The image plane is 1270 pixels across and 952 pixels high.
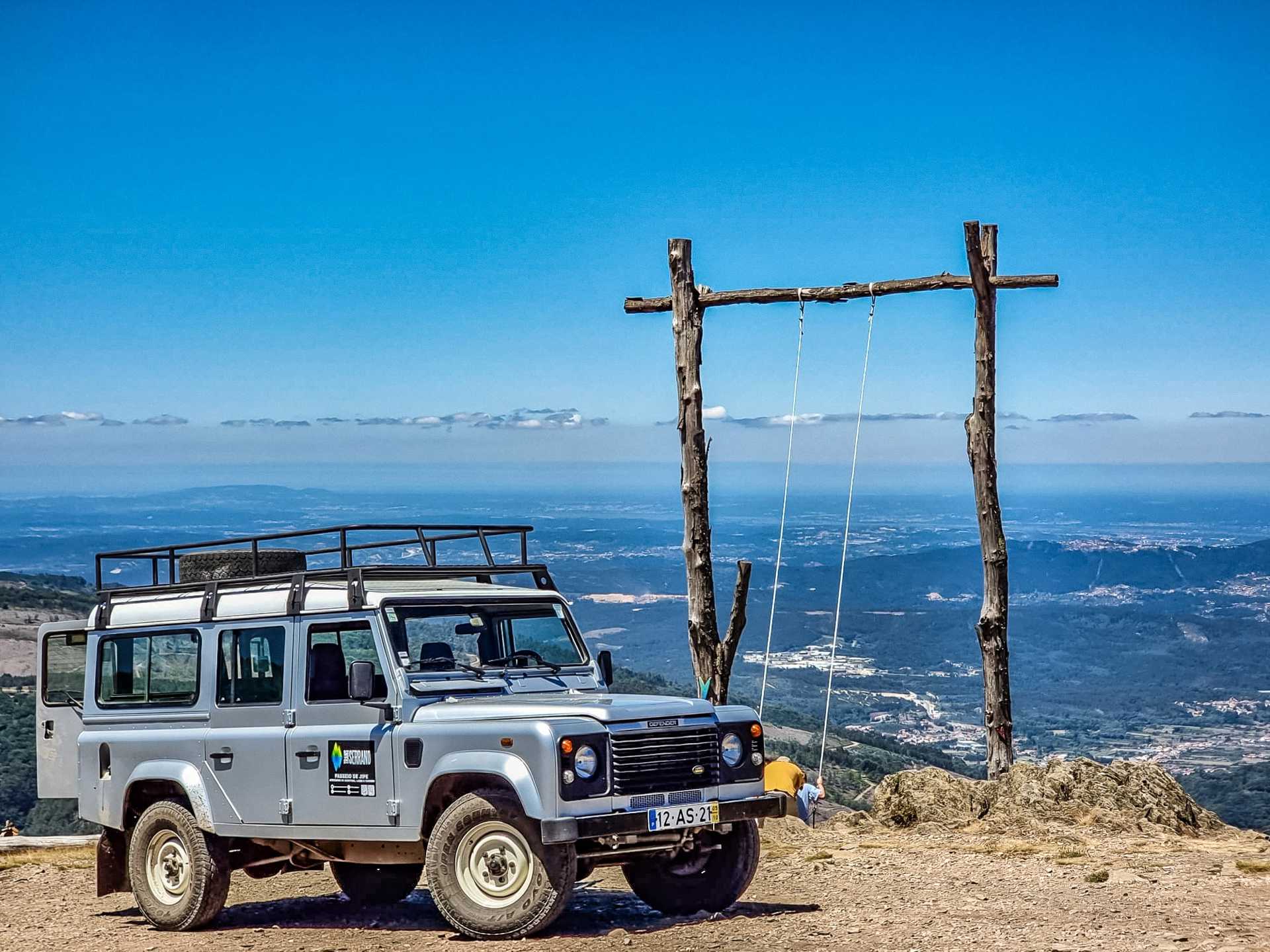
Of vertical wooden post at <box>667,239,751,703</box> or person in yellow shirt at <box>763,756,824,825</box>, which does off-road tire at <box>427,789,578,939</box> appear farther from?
vertical wooden post at <box>667,239,751,703</box>

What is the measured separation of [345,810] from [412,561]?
2.79m

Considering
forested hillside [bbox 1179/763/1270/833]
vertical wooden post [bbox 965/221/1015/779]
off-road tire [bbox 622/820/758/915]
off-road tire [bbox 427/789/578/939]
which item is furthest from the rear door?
forested hillside [bbox 1179/763/1270/833]

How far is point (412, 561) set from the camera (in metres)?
14.1

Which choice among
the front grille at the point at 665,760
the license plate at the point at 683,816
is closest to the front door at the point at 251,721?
the front grille at the point at 665,760

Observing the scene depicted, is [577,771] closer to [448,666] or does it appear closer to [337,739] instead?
[448,666]

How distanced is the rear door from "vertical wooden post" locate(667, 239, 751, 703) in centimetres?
733

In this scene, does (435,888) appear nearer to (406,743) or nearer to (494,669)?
(406,743)

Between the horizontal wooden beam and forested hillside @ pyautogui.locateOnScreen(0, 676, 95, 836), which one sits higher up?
the horizontal wooden beam

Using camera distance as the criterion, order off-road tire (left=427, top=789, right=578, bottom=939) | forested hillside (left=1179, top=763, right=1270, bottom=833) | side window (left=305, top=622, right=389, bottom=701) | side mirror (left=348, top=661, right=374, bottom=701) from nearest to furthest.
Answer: off-road tire (left=427, top=789, right=578, bottom=939) < side mirror (left=348, top=661, right=374, bottom=701) < side window (left=305, top=622, right=389, bottom=701) < forested hillside (left=1179, top=763, right=1270, bottom=833)

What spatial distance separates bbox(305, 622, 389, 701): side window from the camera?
1227 cm

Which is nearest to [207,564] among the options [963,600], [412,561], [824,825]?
[412,561]

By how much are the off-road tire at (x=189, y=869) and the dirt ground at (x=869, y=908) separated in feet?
0.64

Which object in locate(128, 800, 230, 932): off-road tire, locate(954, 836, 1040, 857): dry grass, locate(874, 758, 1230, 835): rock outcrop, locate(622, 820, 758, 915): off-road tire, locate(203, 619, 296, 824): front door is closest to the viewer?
locate(622, 820, 758, 915): off-road tire

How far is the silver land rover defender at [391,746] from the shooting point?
11008 millimetres
